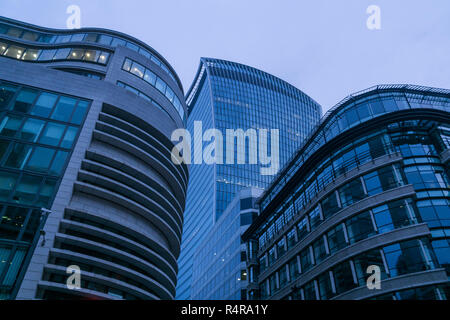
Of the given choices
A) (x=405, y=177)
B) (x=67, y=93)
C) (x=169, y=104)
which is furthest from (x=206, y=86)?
(x=405, y=177)

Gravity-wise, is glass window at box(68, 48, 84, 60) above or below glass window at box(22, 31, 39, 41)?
below

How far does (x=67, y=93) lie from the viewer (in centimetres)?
3916

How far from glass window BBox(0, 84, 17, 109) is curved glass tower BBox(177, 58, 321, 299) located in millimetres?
89224

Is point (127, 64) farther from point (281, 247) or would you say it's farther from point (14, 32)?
point (281, 247)

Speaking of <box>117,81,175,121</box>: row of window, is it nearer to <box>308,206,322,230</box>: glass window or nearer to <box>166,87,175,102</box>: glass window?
<box>166,87,175,102</box>: glass window

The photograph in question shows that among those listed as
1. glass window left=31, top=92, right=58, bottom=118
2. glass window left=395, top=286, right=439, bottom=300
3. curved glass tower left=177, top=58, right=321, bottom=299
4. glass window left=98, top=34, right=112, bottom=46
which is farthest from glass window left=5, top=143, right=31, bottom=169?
curved glass tower left=177, top=58, right=321, bottom=299

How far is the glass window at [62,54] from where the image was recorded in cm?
4719

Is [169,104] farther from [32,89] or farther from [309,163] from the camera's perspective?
[309,163]

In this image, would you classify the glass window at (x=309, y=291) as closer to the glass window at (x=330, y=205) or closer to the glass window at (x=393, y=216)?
the glass window at (x=330, y=205)

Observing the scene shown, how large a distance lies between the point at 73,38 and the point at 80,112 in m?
18.7

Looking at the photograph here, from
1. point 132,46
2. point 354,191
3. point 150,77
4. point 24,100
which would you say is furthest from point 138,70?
point 354,191

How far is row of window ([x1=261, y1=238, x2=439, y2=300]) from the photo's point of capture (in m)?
27.6

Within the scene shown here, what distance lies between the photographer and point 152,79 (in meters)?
48.7
